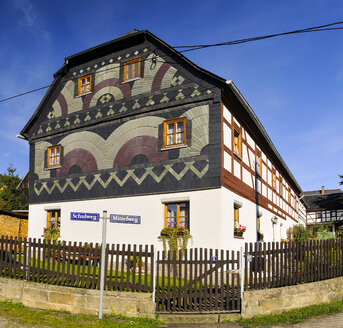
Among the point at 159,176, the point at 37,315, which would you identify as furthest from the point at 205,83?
the point at 37,315

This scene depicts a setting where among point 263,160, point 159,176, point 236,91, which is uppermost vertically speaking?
point 236,91

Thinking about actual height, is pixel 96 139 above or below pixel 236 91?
below

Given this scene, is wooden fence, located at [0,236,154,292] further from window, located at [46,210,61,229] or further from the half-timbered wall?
window, located at [46,210,61,229]

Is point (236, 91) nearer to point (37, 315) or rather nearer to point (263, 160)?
point (263, 160)

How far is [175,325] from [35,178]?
1207 cm

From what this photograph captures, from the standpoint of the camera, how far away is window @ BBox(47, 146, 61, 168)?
16.9 metres

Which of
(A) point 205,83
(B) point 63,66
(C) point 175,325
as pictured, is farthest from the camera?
(B) point 63,66

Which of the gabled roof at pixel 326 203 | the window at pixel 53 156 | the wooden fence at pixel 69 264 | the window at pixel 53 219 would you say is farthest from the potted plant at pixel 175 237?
the gabled roof at pixel 326 203

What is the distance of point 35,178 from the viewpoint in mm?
17406

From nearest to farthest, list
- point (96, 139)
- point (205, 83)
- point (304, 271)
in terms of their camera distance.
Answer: point (304, 271), point (205, 83), point (96, 139)

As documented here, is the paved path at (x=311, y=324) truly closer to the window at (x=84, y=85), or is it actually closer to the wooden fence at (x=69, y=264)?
the wooden fence at (x=69, y=264)

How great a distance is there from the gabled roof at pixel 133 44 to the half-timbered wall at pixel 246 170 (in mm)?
621

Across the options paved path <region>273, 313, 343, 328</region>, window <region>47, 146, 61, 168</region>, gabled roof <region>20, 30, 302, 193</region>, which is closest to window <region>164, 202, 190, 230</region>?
gabled roof <region>20, 30, 302, 193</region>

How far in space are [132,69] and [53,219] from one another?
24.8 ft
